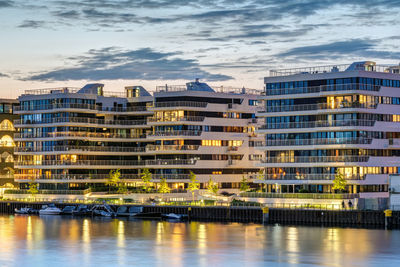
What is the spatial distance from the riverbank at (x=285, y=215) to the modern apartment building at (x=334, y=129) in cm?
830

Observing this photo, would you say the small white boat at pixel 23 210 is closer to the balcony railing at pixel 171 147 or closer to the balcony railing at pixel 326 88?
the balcony railing at pixel 171 147

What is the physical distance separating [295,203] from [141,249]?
1447 inches

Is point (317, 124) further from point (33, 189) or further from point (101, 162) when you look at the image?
point (33, 189)

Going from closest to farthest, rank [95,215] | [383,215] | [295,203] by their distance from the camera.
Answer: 1. [383,215]
2. [295,203]
3. [95,215]

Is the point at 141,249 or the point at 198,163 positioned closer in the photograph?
the point at 141,249

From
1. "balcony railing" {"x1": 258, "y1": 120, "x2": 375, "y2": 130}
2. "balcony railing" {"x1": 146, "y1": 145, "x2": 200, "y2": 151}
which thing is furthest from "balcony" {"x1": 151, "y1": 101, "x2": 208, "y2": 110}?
"balcony railing" {"x1": 258, "y1": 120, "x2": 375, "y2": 130}

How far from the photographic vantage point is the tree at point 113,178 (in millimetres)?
166625

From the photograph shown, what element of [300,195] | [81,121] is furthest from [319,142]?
[81,121]

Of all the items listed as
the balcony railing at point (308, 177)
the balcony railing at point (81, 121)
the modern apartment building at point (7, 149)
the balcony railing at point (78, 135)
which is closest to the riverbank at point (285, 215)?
the balcony railing at point (308, 177)

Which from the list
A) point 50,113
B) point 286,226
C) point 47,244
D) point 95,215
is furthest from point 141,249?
point 50,113

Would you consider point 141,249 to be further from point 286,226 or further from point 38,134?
point 38,134

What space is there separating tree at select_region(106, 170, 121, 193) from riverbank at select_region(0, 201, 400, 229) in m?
23.6

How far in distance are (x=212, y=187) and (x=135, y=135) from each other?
2350 cm

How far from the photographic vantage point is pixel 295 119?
137625 mm
